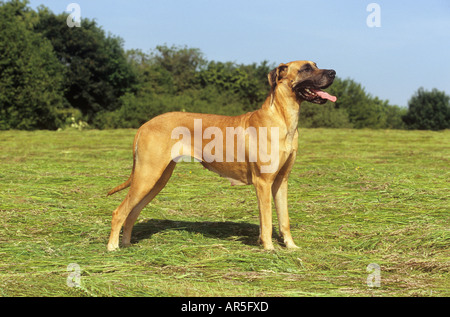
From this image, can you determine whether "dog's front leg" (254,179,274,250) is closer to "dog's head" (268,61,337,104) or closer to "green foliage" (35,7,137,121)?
"dog's head" (268,61,337,104)

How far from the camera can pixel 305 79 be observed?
491 cm

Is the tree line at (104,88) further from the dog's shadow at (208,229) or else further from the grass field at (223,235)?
the dog's shadow at (208,229)

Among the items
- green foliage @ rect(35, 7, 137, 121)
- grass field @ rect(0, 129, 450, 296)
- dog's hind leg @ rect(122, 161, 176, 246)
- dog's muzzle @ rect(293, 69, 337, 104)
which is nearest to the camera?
grass field @ rect(0, 129, 450, 296)

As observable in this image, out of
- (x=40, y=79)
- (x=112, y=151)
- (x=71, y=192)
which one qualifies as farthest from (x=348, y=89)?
(x=71, y=192)

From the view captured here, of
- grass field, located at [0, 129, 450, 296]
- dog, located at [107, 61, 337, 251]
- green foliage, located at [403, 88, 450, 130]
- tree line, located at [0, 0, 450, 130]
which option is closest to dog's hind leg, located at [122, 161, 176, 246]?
dog, located at [107, 61, 337, 251]

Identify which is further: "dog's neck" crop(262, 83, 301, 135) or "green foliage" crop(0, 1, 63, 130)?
"green foliage" crop(0, 1, 63, 130)

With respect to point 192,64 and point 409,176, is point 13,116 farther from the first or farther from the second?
point 192,64

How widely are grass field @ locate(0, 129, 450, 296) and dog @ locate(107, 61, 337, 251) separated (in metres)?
0.48

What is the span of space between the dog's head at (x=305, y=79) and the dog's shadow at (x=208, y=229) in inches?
66.7

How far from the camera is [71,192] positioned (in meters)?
8.23

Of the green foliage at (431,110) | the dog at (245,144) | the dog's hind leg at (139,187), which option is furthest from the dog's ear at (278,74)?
the green foliage at (431,110)

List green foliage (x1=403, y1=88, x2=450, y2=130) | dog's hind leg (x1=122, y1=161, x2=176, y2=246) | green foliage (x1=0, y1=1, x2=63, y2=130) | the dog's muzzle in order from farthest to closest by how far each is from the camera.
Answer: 1. green foliage (x1=403, y1=88, x2=450, y2=130)
2. green foliage (x1=0, y1=1, x2=63, y2=130)
3. dog's hind leg (x1=122, y1=161, x2=176, y2=246)
4. the dog's muzzle

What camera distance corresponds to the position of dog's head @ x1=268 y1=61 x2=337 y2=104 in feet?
16.0

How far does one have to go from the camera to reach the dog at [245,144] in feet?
16.6
